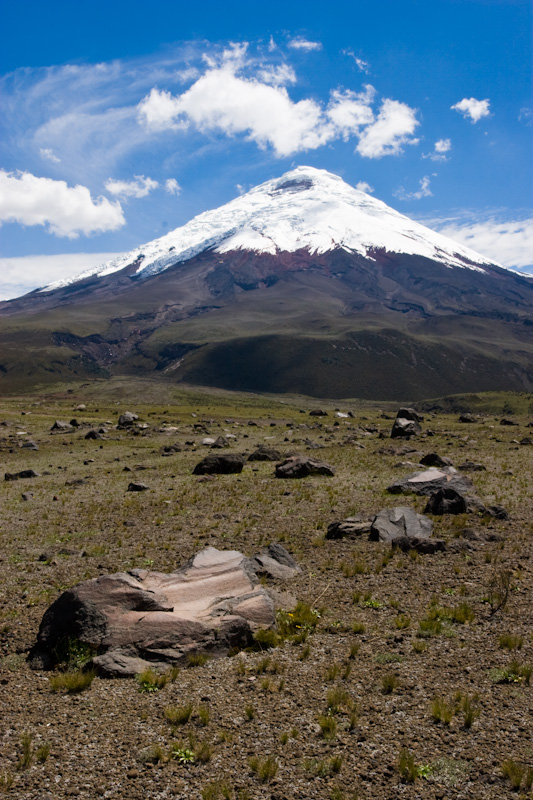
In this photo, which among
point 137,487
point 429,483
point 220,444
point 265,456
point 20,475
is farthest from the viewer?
point 220,444

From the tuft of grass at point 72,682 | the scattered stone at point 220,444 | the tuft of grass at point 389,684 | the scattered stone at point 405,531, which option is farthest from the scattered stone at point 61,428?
the tuft of grass at point 389,684

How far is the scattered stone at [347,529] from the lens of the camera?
20375 mm

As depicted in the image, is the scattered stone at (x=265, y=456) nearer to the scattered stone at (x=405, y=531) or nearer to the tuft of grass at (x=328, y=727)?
the scattered stone at (x=405, y=531)

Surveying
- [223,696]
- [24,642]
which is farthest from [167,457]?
[223,696]

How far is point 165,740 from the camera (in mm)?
8578

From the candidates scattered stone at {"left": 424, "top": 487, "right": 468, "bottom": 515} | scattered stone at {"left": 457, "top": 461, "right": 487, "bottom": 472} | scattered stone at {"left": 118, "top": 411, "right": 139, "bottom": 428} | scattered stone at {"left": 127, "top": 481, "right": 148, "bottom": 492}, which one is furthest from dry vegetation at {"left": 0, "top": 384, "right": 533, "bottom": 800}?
scattered stone at {"left": 118, "top": 411, "right": 139, "bottom": 428}

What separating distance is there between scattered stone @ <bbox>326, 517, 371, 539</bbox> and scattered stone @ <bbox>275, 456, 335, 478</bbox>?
1287 cm

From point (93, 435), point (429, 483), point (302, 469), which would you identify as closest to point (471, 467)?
point (429, 483)

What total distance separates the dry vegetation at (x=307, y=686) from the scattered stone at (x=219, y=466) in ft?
39.8

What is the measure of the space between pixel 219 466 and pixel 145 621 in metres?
25.0

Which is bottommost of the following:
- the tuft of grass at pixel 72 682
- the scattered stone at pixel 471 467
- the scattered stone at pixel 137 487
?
the scattered stone at pixel 137 487

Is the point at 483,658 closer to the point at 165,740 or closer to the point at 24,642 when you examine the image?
the point at 165,740

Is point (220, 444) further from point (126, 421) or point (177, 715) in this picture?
point (177, 715)

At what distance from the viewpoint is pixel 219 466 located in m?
36.6
